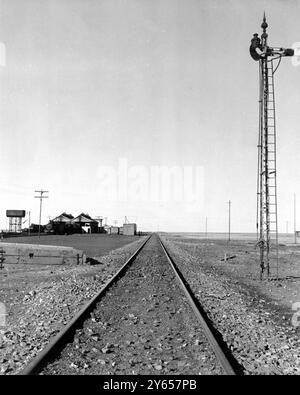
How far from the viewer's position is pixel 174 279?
13906 mm

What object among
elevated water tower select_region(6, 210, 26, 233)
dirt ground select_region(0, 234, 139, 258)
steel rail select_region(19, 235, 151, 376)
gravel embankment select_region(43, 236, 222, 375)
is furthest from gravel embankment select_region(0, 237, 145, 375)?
elevated water tower select_region(6, 210, 26, 233)

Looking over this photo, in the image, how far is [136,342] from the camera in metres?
6.28

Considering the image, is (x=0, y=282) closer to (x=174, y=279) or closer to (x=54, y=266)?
(x=54, y=266)

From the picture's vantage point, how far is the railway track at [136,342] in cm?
505

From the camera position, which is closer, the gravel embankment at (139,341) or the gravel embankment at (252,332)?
the gravel embankment at (139,341)

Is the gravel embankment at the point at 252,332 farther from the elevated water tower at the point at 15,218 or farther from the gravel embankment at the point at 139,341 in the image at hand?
the elevated water tower at the point at 15,218

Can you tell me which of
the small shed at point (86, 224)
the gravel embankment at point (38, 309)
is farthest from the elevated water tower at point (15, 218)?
the gravel embankment at point (38, 309)

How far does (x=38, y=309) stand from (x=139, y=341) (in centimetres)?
360

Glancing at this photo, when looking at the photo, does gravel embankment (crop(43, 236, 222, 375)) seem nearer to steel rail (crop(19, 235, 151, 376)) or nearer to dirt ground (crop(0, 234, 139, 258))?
steel rail (crop(19, 235, 151, 376))

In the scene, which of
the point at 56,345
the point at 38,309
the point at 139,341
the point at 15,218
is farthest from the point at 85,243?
the point at 15,218

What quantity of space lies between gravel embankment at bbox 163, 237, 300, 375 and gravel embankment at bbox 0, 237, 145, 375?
313cm

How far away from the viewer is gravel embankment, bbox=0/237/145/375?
229 inches
